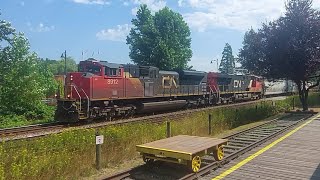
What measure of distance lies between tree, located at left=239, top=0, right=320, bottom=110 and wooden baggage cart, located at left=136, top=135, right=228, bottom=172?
17448 mm

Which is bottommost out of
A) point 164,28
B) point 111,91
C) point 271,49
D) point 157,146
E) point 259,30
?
point 157,146

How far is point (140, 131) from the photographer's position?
12250mm

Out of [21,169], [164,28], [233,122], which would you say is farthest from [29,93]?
[164,28]

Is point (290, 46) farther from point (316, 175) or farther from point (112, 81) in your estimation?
point (316, 175)

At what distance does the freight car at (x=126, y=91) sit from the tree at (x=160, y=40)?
771 inches

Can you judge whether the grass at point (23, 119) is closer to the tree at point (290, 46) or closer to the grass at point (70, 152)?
the grass at point (70, 152)

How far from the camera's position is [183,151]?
815 cm

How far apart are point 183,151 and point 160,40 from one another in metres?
45.8

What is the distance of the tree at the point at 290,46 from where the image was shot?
24.5 m

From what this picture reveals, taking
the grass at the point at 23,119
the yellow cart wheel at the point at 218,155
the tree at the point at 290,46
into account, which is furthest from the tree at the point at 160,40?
the yellow cart wheel at the point at 218,155

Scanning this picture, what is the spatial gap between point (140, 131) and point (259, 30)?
18.1 metres

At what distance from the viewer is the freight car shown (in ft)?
63.0

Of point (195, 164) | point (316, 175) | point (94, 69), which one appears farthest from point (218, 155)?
point (94, 69)

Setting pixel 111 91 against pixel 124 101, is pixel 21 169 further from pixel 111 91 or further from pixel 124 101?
pixel 124 101
